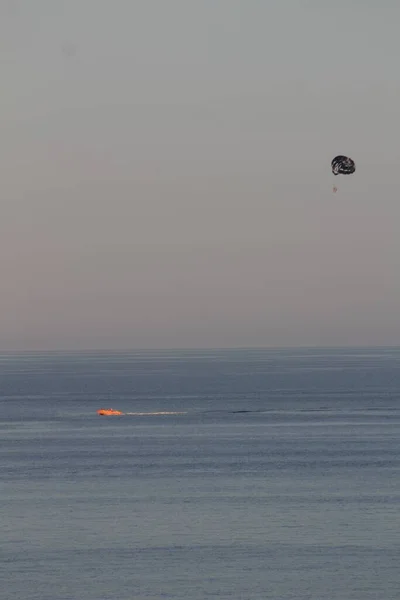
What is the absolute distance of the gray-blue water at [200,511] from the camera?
4938 centimetres

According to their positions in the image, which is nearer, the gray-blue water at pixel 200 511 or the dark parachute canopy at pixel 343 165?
the gray-blue water at pixel 200 511

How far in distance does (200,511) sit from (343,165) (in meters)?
22.0

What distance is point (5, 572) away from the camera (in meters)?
51.0

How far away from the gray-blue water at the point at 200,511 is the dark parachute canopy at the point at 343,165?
18.8m

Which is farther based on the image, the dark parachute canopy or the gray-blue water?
the dark parachute canopy

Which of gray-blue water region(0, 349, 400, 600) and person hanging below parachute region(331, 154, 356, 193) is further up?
person hanging below parachute region(331, 154, 356, 193)

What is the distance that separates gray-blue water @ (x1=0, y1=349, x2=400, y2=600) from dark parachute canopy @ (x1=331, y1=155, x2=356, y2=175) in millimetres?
18799

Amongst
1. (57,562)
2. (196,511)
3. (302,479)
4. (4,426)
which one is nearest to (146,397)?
(4,426)

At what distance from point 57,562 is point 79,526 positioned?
816 centimetres

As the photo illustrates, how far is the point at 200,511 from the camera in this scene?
6569 centimetres

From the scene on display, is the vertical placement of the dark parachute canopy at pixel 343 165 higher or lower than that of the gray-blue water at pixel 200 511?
higher

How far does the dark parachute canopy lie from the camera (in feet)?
239

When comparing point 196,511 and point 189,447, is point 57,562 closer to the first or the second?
point 196,511

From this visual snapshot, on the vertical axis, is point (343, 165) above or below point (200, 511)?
above
